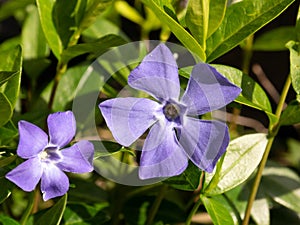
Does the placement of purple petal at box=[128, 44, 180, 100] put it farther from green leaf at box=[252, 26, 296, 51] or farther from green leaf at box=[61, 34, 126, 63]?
green leaf at box=[252, 26, 296, 51]

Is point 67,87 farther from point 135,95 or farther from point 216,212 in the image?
point 216,212

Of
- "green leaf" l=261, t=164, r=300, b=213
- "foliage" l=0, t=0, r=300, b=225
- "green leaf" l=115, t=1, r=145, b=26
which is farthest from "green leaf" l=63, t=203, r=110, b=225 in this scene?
"green leaf" l=115, t=1, r=145, b=26

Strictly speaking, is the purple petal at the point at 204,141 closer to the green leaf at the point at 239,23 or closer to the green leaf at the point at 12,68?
the green leaf at the point at 239,23

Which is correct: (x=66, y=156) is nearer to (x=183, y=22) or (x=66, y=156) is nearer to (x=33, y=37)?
(x=183, y=22)

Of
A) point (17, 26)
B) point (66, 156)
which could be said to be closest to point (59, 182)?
point (66, 156)

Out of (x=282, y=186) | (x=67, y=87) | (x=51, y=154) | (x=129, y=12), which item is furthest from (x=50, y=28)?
(x=282, y=186)

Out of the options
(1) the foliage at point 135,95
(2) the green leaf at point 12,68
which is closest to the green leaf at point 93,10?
(1) the foliage at point 135,95
